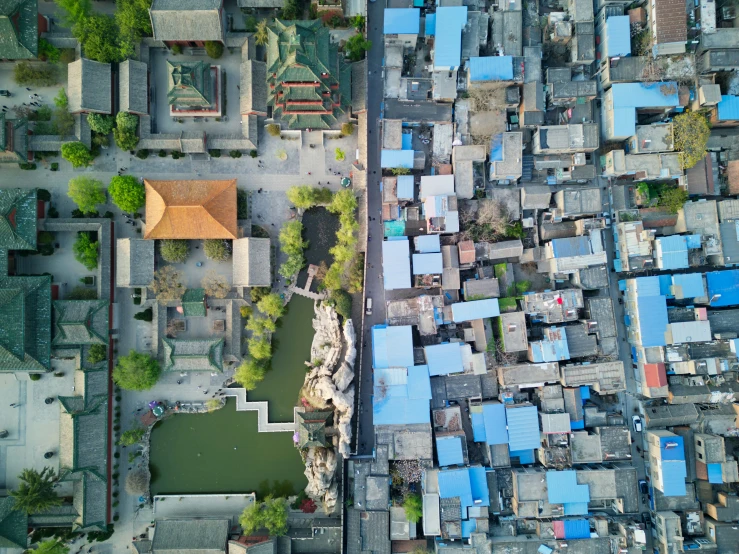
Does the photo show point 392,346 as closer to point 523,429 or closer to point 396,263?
point 396,263

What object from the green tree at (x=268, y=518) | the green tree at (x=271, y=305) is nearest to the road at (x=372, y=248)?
the green tree at (x=271, y=305)

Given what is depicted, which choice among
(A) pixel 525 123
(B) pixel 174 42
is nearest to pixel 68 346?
(B) pixel 174 42

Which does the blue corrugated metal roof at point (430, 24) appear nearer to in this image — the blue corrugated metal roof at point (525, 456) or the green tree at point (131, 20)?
the green tree at point (131, 20)

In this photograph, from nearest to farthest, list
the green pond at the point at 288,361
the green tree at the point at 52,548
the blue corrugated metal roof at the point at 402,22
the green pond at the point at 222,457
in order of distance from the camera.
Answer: the green tree at the point at 52,548
the blue corrugated metal roof at the point at 402,22
the green pond at the point at 222,457
the green pond at the point at 288,361

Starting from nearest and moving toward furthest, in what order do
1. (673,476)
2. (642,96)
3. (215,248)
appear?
(673,476), (642,96), (215,248)

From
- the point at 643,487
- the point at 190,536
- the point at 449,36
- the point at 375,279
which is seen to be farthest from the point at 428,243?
the point at 190,536

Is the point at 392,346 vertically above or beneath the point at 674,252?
beneath

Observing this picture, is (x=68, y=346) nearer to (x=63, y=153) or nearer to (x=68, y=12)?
(x=63, y=153)

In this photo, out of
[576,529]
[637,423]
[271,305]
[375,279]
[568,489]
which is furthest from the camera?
[375,279]
